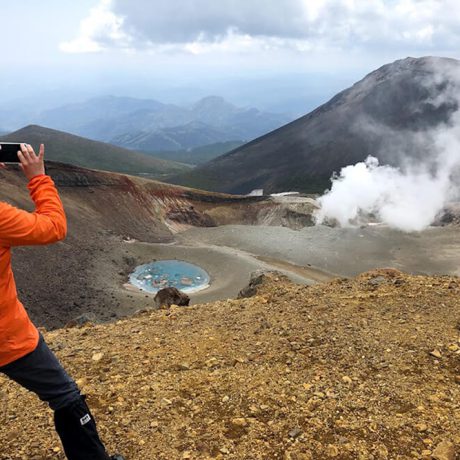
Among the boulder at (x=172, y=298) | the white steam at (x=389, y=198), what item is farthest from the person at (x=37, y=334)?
the white steam at (x=389, y=198)

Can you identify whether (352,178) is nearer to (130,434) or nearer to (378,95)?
(130,434)

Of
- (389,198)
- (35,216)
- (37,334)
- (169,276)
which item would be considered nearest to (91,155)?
(389,198)

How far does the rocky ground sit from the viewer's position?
16.3 feet

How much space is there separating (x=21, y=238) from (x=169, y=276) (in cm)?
2614

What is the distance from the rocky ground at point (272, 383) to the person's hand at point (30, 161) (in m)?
2.87

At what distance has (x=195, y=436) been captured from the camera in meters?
5.11

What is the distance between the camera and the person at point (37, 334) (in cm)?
357

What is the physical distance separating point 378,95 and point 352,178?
2656 inches

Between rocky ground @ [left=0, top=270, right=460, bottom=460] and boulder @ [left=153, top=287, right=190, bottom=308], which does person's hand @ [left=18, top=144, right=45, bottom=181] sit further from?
boulder @ [left=153, top=287, right=190, bottom=308]

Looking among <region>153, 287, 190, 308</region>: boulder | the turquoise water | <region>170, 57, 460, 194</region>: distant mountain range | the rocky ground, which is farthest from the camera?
<region>170, 57, 460, 194</region>: distant mountain range

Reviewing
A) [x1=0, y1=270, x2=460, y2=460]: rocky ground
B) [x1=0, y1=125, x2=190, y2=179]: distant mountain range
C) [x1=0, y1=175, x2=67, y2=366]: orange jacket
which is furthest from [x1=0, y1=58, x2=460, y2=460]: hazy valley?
[x1=0, y1=125, x2=190, y2=179]: distant mountain range

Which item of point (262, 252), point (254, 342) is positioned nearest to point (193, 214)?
point (262, 252)

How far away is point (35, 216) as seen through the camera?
11.8 ft

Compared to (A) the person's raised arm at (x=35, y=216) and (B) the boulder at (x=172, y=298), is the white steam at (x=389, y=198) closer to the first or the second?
(B) the boulder at (x=172, y=298)
